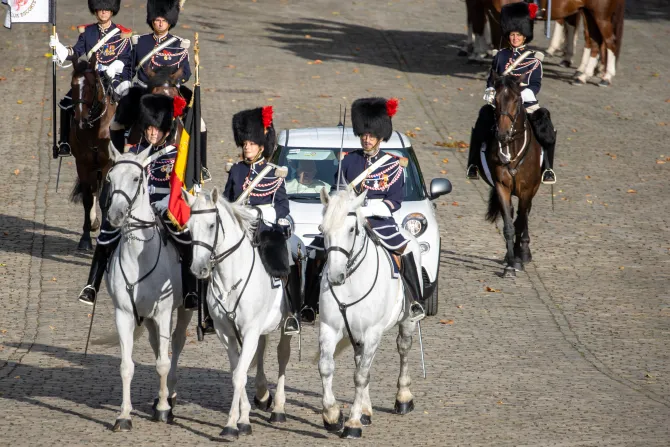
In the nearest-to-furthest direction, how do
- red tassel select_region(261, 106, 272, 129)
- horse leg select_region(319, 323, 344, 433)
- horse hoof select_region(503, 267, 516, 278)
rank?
horse leg select_region(319, 323, 344, 433), red tassel select_region(261, 106, 272, 129), horse hoof select_region(503, 267, 516, 278)

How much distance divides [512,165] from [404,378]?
6.16m

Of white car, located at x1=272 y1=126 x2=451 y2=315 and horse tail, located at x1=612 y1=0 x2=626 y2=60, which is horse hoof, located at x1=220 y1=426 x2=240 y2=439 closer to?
white car, located at x1=272 y1=126 x2=451 y2=315

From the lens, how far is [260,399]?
10656 mm

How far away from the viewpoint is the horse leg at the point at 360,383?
9.73 m

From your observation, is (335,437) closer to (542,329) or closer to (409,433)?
(409,433)

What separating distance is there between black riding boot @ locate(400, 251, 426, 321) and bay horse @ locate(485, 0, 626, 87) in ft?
52.9

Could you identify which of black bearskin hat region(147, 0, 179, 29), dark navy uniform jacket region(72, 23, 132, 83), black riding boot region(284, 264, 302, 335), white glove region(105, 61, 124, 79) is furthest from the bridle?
black riding boot region(284, 264, 302, 335)

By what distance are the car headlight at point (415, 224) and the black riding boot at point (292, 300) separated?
318cm

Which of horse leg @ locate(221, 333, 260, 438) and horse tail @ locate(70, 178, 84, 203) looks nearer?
horse leg @ locate(221, 333, 260, 438)

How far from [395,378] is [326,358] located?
2.34 m

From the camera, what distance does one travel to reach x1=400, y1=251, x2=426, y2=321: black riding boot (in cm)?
1048

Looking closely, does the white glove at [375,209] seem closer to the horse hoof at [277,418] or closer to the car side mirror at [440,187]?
the horse hoof at [277,418]

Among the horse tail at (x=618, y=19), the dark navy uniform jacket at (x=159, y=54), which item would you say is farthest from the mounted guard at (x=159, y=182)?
the horse tail at (x=618, y=19)

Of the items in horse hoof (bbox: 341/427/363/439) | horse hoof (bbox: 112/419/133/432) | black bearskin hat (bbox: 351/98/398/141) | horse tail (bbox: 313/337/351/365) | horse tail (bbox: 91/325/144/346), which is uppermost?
black bearskin hat (bbox: 351/98/398/141)
